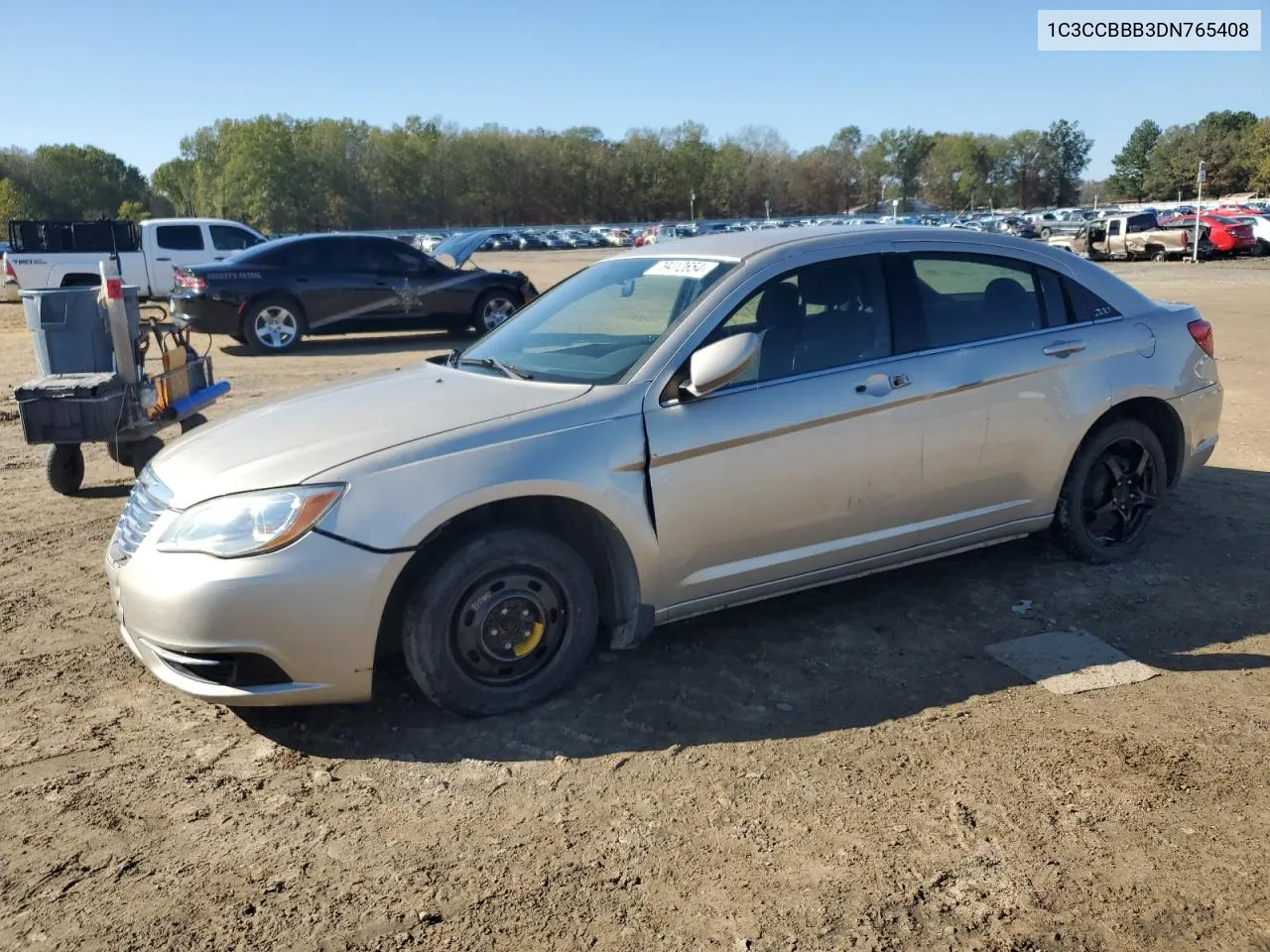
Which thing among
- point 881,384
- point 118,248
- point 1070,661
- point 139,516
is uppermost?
point 118,248

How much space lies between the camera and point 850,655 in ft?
14.2

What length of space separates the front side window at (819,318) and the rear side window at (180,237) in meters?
18.5

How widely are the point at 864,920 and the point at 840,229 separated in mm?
3150

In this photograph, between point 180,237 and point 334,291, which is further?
point 180,237

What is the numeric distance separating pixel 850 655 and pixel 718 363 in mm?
1349

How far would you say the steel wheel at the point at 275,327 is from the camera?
14148 mm

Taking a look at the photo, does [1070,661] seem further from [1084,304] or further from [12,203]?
[12,203]

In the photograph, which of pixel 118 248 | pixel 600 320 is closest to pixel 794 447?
pixel 600 320

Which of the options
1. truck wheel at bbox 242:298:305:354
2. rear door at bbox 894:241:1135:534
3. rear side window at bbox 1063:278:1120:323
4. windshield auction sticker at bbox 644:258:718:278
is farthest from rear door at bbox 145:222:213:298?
rear side window at bbox 1063:278:1120:323

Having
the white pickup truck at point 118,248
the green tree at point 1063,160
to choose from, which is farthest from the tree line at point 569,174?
the white pickup truck at point 118,248

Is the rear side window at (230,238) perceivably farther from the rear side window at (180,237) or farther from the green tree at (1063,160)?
the green tree at (1063,160)

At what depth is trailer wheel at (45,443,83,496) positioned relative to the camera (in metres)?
7.02

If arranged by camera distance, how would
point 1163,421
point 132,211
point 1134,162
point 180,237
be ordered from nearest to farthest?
point 1163,421, point 180,237, point 132,211, point 1134,162

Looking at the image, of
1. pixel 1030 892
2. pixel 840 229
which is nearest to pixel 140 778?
pixel 1030 892
